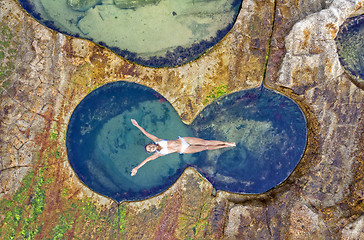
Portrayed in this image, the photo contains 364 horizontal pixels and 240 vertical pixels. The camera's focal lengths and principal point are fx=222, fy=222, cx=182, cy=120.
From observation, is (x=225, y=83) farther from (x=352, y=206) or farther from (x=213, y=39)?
(x=352, y=206)

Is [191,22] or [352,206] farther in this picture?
[191,22]

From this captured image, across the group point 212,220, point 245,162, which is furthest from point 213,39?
point 212,220

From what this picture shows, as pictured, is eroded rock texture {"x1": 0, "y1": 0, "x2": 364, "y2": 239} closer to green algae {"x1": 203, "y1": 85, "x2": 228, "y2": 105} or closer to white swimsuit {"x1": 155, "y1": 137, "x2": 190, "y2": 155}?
green algae {"x1": 203, "y1": 85, "x2": 228, "y2": 105}

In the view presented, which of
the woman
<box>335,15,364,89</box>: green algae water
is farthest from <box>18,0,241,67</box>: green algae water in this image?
<box>335,15,364,89</box>: green algae water

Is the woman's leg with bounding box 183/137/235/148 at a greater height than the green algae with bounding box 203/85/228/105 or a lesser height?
lesser

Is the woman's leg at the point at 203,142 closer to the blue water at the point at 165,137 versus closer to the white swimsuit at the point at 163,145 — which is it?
the blue water at the point at 165,137

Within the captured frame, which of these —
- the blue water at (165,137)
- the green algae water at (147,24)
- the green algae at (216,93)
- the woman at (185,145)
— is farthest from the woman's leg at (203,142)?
A: the green algae water at (147,24)
